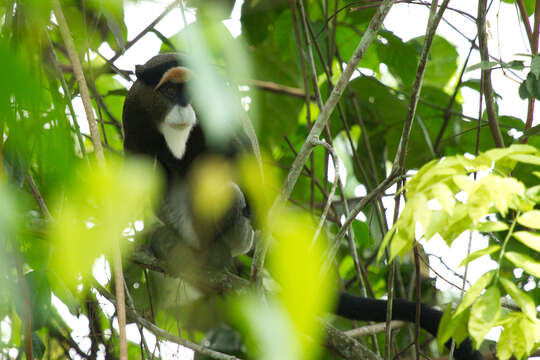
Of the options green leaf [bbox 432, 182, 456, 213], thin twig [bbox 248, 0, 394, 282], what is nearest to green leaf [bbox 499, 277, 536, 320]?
green leaf [bbox 432, 182, 456, 213]

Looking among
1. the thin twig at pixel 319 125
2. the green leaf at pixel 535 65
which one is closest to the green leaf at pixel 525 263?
the thin twig at pixel 319 125

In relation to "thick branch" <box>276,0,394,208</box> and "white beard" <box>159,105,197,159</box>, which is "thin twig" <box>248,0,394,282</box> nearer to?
"thick branch" <box>276,0,394,208</box>

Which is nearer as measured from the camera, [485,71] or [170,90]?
[485,71]

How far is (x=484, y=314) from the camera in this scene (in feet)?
2.90

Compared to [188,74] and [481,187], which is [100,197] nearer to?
[481,187]

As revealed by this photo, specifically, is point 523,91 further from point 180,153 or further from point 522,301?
point 180,153

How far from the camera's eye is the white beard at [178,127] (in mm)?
2025

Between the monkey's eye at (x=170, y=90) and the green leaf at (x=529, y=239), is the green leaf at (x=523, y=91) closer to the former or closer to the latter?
the green leaf at (x=529, y=239)

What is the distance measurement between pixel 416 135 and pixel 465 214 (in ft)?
4.96

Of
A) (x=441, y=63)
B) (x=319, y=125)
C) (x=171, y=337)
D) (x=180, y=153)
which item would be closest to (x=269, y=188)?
(x=319, y=125)

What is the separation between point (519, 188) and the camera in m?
0.86

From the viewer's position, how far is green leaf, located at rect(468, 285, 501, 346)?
877mm

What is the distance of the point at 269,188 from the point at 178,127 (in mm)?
930

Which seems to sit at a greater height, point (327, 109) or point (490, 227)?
point (327, 109)
